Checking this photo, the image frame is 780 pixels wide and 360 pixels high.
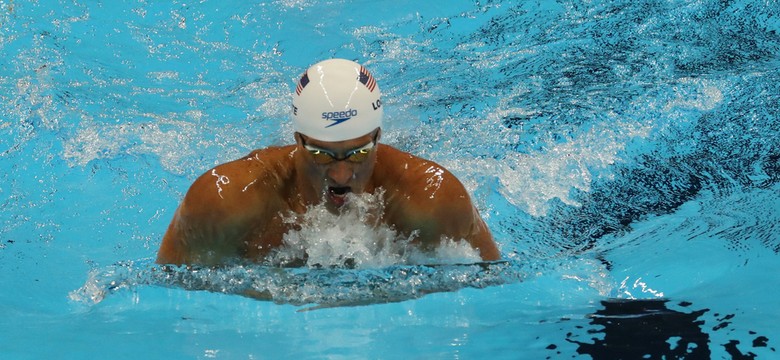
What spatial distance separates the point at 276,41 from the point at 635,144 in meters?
2.67

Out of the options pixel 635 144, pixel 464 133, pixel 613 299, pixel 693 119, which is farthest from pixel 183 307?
pixel 693 119

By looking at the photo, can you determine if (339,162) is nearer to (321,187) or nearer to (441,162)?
(321,187)

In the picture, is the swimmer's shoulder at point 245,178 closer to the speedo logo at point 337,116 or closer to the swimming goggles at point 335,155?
the swimming goggles at point 335,155

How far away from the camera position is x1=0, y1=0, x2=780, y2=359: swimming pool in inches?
131

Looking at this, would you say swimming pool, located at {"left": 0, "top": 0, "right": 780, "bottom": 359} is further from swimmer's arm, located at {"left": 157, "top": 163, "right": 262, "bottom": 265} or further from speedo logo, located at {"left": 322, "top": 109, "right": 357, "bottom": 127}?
speedo logo, located at {"left": 322, "top": 109, "right": 357, "bottom": 127}

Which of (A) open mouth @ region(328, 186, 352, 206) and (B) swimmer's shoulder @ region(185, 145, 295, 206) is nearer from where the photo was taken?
(B) swimmer's shoulder @ region(185, 145, 295, 206)

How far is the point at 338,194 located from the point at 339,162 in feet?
0.66

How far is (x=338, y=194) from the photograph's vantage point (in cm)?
341

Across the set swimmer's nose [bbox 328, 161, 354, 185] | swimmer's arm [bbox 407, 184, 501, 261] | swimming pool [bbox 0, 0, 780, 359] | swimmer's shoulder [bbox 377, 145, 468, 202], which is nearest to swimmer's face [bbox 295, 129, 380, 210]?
swimmer's nose [bbox 328, 161, 354, 185]

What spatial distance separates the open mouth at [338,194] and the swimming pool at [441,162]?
261 millimetres

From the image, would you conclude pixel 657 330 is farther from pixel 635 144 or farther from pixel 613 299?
pixel 635 144

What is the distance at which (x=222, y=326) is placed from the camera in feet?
10.9

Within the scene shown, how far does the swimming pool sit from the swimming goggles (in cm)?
44

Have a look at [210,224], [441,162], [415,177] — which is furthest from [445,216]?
[441,162]
